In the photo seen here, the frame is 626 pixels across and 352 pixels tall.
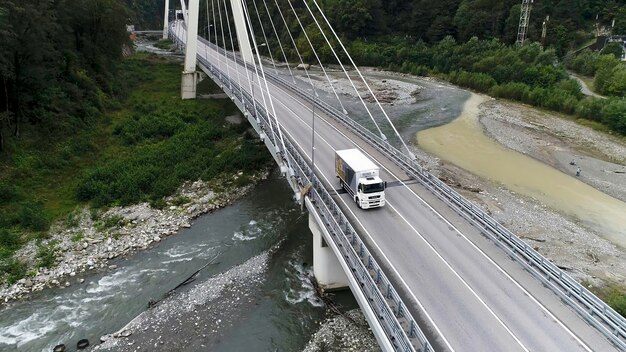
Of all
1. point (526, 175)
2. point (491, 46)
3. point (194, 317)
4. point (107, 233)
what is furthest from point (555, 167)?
point (491, 46)

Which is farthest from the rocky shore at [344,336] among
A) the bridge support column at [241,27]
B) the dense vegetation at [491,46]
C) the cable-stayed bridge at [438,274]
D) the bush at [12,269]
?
the dense vegetation at [491,46]

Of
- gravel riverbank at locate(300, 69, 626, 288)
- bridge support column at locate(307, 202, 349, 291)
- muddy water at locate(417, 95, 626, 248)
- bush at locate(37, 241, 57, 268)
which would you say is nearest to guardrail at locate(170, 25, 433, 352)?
bridge support column at locate(307, 202, 349, 291)

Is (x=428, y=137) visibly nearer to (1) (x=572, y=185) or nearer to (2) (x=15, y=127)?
(1) (x=572, y=185)

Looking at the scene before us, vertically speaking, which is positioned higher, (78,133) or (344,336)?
(78,133)

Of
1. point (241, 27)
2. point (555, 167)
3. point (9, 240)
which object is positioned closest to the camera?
point (9, 240)

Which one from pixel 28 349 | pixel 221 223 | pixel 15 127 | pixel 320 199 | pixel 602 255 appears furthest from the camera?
pixel 15 127

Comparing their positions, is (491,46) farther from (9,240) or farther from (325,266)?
(9,240)

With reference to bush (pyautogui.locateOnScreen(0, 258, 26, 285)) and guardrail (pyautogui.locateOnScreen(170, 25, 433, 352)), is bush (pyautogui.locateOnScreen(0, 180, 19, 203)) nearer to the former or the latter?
bush (pyautogui.locateOnScreen(0, 258, 26, 285))

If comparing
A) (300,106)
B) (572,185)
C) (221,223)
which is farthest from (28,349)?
(572,185)
